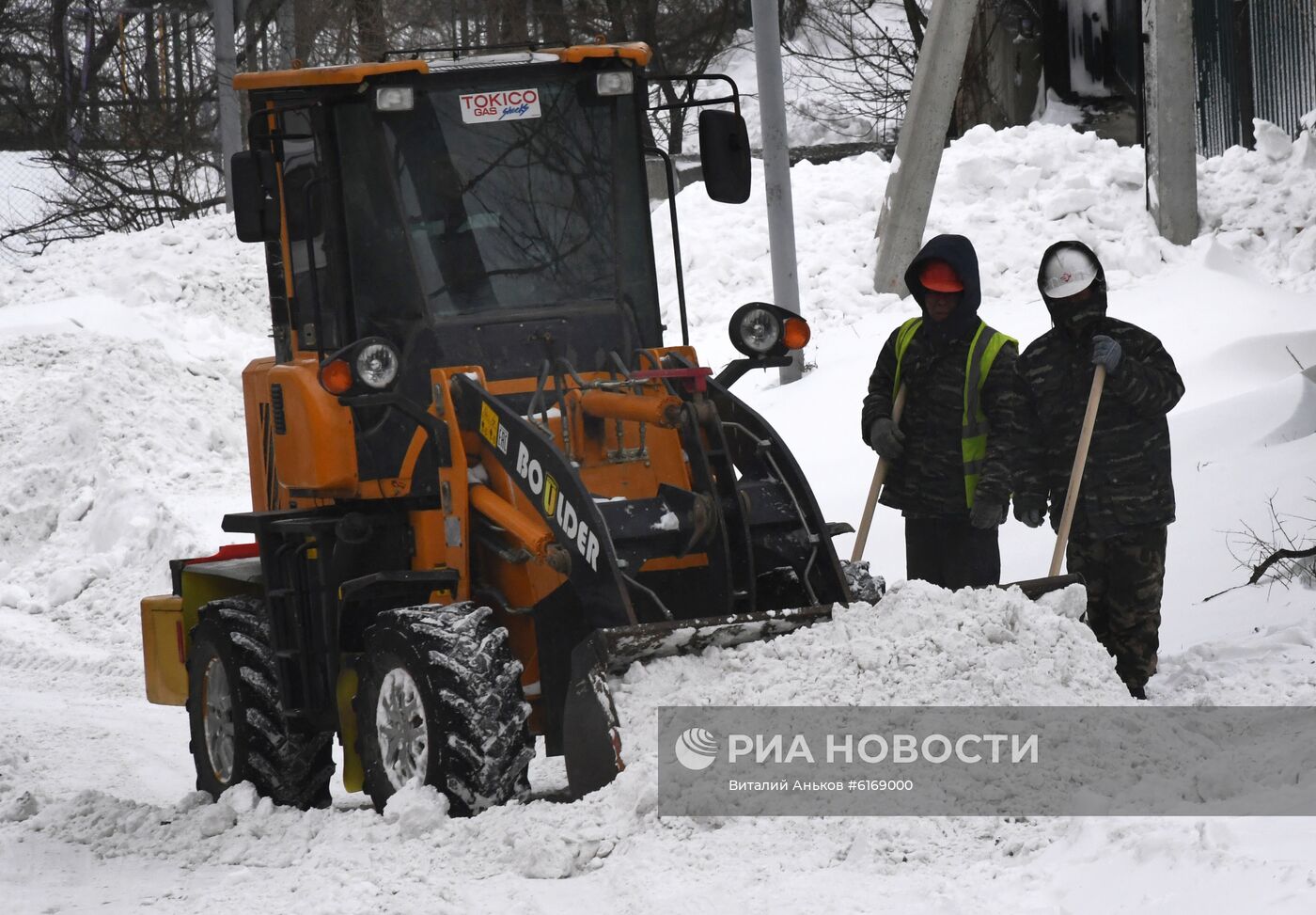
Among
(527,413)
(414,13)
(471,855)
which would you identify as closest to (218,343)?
(414,13)

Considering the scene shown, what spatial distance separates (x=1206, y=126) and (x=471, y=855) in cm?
1412

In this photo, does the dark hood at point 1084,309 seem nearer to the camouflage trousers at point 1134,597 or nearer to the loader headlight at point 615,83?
the camouflage trousers at point 1134,597

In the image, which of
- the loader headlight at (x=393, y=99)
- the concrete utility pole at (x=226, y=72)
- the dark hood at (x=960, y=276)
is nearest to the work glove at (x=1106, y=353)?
the dark hood at (x=960, y=276)

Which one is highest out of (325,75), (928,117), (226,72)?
(226,72)

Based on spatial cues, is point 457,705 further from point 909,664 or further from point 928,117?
point 928,117

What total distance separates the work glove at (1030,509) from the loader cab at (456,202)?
1.67 metres

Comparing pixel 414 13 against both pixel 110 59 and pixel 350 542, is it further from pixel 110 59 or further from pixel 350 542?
pixel 350 542

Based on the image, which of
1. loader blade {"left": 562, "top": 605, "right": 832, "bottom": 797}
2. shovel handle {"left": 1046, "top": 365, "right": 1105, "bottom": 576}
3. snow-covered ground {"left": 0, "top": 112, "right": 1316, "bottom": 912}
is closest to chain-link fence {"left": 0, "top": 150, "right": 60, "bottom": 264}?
snow-covered ground {"left": 0, "top": 112, "right": 1316, "bottom": 912}

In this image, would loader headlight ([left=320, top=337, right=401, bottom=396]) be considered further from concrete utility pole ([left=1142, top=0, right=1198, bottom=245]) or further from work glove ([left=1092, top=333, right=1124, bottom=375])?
concrete utility pole ([left=1142, top=0, right=1198, bottom=245])

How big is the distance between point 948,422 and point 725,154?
140 cm

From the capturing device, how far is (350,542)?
6.36 m

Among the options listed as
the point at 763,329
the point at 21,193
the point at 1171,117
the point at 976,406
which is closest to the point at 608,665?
the point at 763,329

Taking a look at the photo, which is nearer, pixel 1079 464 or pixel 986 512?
pixel 1079 464

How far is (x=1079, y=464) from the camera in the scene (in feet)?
21.3
